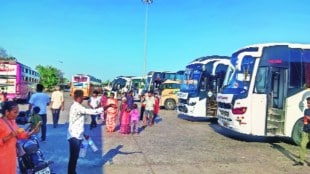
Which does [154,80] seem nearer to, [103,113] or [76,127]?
[103,113]

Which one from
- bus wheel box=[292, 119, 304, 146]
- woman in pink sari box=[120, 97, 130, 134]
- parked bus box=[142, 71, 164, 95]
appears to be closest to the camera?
bus wheel box=[292, 119, 304, 146]

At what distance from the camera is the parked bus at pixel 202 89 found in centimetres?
2033

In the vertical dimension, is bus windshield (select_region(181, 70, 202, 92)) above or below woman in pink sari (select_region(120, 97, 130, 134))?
above

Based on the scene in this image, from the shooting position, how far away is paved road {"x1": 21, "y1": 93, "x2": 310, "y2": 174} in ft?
30.4

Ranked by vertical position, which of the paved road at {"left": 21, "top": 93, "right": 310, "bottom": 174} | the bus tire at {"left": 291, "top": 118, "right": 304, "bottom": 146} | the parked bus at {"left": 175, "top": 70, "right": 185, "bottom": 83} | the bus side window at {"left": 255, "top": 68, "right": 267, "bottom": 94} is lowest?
the paved road at {"left": 21, "top": 93, "right": 310, "bottom": 174}

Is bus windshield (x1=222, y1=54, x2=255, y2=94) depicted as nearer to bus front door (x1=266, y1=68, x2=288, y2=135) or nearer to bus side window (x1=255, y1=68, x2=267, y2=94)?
bus side window (x1=255, y1=68, x2=267, y2=94)

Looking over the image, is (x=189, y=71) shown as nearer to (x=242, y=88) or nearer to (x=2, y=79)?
(x=242, y=88)

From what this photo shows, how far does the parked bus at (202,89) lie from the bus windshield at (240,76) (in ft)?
17.4

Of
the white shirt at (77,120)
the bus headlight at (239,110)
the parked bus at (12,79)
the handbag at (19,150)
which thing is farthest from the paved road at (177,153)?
the parked bus at (12,79)

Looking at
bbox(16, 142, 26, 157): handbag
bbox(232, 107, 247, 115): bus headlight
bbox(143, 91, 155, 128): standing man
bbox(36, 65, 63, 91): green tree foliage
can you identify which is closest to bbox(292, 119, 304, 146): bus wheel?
bbox(232, 107, 247, 115): bus headlight

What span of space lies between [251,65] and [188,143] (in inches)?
130

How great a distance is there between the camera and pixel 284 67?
43.9 ft

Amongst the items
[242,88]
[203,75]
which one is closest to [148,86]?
[203,75]

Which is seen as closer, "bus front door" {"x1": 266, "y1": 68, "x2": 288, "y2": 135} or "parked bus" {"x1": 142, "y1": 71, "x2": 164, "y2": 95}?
"bus front door" {"x1": 266, "y1": 68, "x2": 288, "y2": 135}
